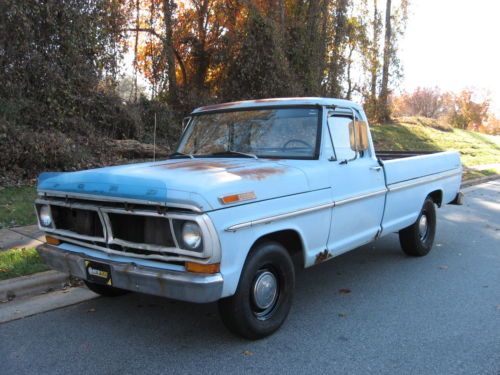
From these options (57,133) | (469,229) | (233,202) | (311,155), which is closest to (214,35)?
(57,133)

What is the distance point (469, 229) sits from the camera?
8.56 m

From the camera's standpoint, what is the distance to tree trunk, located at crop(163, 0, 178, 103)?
16266 millimetres

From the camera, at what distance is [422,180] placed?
6348mm

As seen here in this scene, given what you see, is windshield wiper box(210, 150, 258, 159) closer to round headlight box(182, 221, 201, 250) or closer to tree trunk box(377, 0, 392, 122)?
round headlight box(182, 221, 201, 250)

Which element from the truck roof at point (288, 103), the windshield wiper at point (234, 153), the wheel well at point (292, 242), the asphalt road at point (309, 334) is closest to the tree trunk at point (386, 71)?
the asphalt road at point (309, 334)

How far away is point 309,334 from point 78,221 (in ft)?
6.95

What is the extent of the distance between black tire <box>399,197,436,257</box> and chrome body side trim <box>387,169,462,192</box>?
1.08 feet

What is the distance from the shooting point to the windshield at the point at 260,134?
480 centimetres

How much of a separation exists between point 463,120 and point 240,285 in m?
57.1

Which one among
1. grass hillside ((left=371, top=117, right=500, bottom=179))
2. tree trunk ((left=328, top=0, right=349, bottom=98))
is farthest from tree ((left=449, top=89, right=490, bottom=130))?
tree trunk ((left=328, top=0, right=349, bottom=98))

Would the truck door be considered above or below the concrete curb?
above

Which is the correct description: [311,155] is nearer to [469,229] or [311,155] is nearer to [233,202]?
[233,202]

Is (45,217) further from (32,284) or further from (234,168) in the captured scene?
(234,168)

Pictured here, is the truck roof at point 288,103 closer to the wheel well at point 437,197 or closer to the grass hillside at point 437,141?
the wheel well at point 437,197
